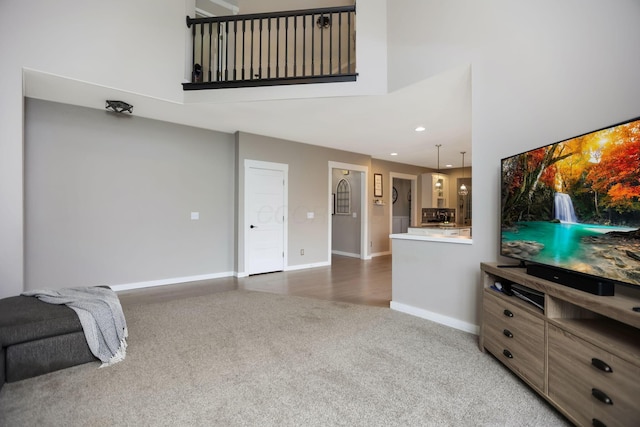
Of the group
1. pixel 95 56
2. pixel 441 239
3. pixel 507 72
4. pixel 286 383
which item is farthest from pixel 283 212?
pixel 507 72

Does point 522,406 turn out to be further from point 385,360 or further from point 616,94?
point 616,94

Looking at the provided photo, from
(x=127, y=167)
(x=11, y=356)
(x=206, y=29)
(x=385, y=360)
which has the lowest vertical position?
(x=385, y=360)

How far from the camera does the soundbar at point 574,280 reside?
1391 millimetres

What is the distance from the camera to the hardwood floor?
381cm

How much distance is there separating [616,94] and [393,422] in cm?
232

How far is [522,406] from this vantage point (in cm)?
165

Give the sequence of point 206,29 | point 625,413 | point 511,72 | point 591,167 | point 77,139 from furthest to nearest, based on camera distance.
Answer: point 206,29, point 77,139, point 511,72, point 591,167, point 625,413

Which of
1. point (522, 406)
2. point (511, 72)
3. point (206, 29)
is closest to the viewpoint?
point (522, 406)

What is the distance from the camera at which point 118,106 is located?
3.68 meters

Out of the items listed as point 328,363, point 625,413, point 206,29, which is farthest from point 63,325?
point 206,29

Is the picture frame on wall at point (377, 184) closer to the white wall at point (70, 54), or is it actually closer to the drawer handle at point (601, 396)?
the white wall at point (70, 54)

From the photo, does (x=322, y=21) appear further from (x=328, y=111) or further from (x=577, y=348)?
(x=577, y=348)

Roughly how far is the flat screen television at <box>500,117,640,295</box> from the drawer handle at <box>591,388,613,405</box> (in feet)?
1.46

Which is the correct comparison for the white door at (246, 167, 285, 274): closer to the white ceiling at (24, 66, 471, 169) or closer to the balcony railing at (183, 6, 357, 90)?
the white ceiling at (24, 66, 471, 169)
